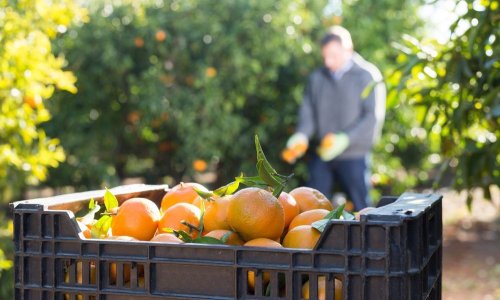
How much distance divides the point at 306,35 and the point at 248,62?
0.89 m

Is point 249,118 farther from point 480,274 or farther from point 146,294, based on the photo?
point 146,294

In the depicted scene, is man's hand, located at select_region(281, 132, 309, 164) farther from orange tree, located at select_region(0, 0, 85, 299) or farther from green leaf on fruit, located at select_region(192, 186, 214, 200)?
green leaf on fruit, located at select_region(192, 186, 214, 200)

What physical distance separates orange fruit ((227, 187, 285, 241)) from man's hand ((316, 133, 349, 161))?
14.0ft

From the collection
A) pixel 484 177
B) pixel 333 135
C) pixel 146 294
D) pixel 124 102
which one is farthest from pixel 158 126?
pixel 146 294

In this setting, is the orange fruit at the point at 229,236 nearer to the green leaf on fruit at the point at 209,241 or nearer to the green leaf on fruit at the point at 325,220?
the green leaf on fruit at the point at 209,241

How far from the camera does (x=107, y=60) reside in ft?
20.7

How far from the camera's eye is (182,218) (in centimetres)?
215

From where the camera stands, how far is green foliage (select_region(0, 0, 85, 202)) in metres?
3.61

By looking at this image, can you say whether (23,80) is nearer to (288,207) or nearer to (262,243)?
(288,207)

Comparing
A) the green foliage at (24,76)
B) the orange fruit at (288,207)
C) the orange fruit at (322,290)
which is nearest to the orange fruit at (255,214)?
the orange fruit at (288,207)

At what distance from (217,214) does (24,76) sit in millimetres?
1852

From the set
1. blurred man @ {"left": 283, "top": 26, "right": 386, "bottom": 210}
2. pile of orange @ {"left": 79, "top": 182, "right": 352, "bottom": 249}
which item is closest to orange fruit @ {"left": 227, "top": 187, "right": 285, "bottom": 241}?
pile of orange @ {"left": 79, "top": 182, "right": 352, "bottom": 249}

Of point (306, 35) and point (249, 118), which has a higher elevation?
point (306, 35)

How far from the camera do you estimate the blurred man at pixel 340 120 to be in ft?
20.6
